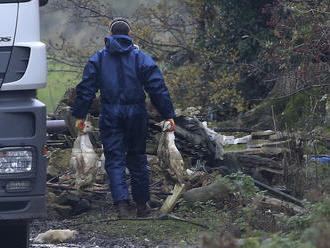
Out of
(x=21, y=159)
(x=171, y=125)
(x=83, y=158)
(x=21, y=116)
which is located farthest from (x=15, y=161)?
(x=171, y=125)

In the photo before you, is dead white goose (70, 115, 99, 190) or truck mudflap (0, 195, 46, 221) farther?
dead white goose (70, 115, 99, 190)

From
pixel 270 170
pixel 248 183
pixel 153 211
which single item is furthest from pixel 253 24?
pixel 248 183

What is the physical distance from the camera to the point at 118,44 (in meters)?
9.23

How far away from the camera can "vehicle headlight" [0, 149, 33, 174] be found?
6578 mm

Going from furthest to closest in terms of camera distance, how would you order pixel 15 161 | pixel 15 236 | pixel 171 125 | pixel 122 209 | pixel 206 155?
1. pixel 206 155
2. pixel 171 125
3. pixel 122 209
4. pixel 15 236
5. pixel 15 161

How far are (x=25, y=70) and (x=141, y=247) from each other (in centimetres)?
227

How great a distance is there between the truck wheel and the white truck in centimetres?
70

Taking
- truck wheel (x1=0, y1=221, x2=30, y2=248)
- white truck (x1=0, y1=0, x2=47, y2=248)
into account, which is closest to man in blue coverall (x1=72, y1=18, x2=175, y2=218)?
truck wheel (x1=0, y1=221, x2=30, y2=248)

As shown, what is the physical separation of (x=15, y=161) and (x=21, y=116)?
34 centimetres

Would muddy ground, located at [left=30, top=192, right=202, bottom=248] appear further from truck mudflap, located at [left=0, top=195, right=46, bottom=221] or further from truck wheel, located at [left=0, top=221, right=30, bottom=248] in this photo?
truck mudflap, located at [left=0, top=195, right=46, bottom=221]

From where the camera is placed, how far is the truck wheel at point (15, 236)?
24.5 feet

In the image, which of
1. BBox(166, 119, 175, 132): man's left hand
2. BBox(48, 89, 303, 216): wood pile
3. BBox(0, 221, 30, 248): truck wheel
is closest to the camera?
BBox(0, 221, 30, 248): truck wheel

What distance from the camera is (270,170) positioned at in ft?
34.4

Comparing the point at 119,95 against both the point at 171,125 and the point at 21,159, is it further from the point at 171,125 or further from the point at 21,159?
the point at 21,159
